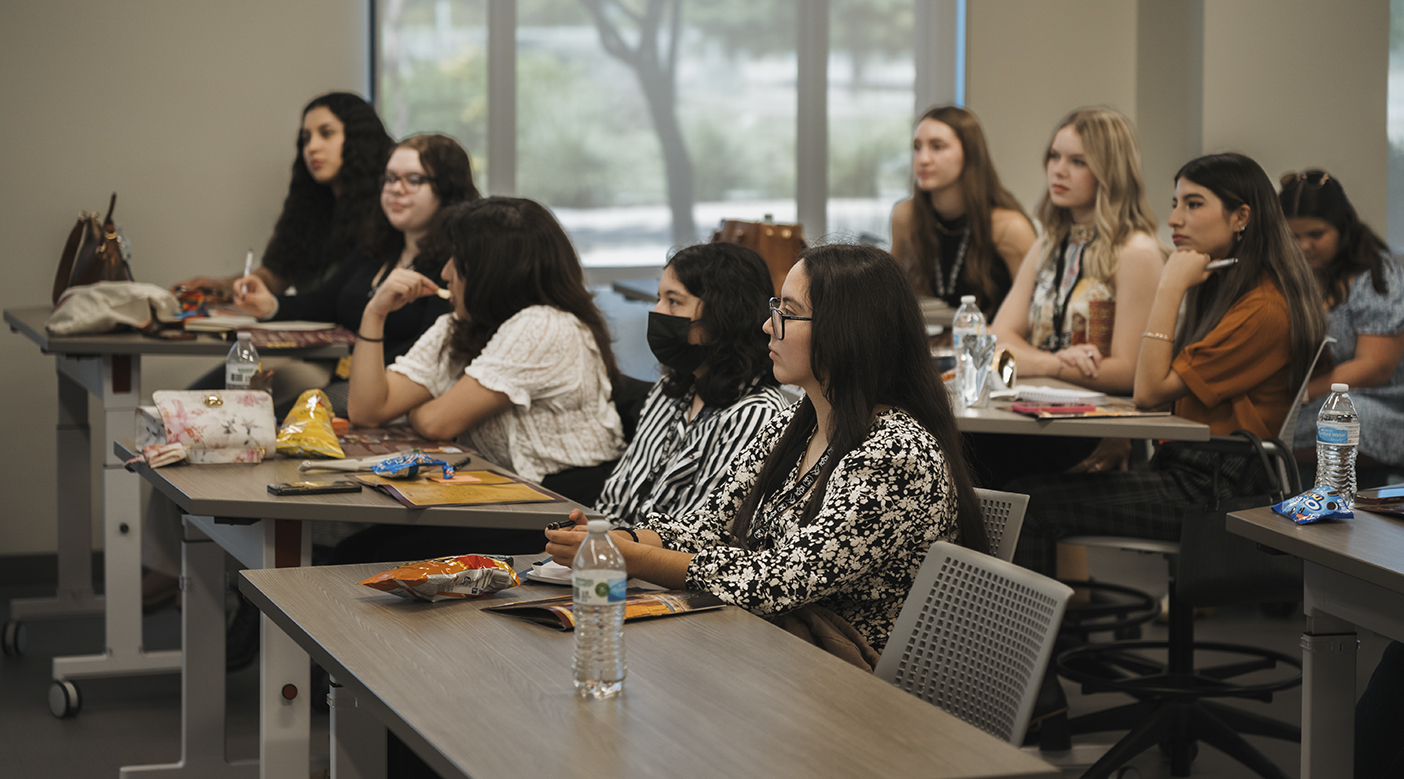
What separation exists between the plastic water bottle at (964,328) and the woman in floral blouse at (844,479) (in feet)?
4.06

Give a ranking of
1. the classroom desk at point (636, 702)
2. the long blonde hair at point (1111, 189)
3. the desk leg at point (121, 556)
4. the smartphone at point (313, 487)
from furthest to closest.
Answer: the long blonde hair at point (1111, 189), the desk leg at point (121, 556), the smartphone at point (313, 487), the classroom desk at point (636, 702)

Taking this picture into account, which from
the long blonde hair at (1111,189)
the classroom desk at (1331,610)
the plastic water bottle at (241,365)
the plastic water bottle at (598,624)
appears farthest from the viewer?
the long blonde hair at (1111,189)

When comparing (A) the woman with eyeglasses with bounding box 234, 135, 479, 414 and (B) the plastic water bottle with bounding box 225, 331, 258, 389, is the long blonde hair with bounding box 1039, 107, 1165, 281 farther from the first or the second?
(B) the plastic water bottle with bounding box 225, 331, 258, 389

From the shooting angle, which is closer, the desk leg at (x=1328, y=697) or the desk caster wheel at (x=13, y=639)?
the desk leg at (x=1328, y=697)

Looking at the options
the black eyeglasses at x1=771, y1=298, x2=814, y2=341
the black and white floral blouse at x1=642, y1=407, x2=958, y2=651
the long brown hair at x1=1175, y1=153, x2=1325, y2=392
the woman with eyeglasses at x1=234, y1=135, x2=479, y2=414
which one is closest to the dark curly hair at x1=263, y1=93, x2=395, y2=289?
the woman with eyeglasses at x1=234, y1=135, x2=479, y2=414

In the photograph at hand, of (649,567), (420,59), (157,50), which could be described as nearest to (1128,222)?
(649,567)

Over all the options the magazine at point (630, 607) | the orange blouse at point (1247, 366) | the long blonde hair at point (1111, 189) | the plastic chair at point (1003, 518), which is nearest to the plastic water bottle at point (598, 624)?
the magazine at point (630, 607)

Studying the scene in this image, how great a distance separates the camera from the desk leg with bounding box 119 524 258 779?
2918 millimetres

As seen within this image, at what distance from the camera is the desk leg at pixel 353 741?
198 centimetres

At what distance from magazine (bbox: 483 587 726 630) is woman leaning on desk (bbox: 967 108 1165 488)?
1922mm

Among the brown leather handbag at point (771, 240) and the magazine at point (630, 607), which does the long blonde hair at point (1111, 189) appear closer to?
the brown leather handbag at point (771, 240)

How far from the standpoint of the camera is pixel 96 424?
522 cm

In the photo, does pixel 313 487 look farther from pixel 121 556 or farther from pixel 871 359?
pixel 121 556

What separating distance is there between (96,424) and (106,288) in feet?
4.78
